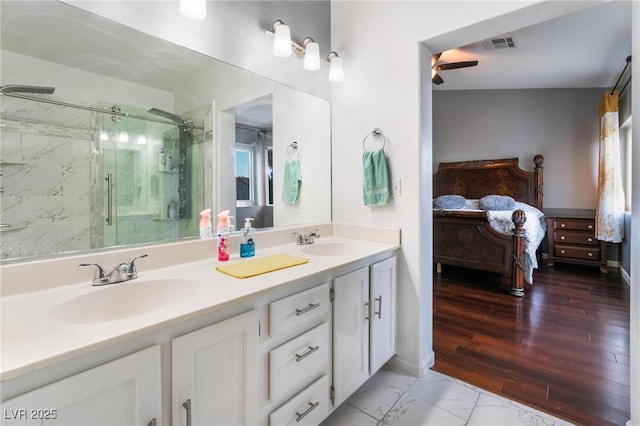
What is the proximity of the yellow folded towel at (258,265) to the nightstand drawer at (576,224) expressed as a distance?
4.67 m

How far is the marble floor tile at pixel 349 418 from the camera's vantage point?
1.56m

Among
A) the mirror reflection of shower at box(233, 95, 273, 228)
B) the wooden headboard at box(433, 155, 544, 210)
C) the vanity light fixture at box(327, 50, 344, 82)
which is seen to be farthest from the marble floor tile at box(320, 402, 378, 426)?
the wooden headboard at box(433, 155, 544, 210)

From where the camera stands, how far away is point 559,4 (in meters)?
1.43

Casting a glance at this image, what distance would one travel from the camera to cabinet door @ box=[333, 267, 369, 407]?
1475 mm

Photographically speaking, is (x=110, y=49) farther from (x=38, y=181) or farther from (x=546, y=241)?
(x=546, y=241)

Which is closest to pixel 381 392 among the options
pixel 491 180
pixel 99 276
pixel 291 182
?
pixel 291 182

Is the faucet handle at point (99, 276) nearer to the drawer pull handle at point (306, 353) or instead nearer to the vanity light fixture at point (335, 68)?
the drawer pull handle at point (306, 353)

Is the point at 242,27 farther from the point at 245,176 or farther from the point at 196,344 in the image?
the point at 196,344

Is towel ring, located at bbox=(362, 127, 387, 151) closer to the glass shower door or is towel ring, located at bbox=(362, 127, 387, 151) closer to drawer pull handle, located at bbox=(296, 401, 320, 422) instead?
the glass shower door

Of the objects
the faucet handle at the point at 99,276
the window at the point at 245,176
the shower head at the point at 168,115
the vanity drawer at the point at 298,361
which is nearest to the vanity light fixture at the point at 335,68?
the window at the point at 245,176

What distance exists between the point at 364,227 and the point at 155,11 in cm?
169

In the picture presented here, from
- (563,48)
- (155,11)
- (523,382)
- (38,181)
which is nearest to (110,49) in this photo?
(155,11)

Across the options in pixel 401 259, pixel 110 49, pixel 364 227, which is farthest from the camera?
pixel 364 227

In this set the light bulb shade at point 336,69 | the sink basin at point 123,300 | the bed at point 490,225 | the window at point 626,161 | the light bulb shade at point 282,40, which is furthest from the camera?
the window at point 626,161
